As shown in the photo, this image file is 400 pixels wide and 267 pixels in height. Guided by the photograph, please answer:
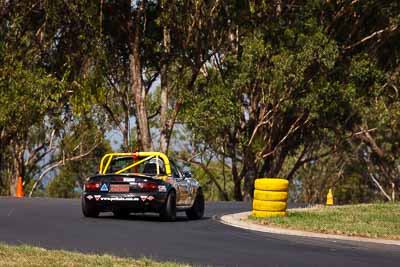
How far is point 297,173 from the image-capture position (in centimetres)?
6656

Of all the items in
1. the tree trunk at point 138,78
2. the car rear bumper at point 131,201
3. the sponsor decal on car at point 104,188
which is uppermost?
the tree trunk at point 138,78

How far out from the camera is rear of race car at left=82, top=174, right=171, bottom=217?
18.9 metres

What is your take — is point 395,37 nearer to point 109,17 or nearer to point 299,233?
point 109,17

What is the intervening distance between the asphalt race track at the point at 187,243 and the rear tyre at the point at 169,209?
7.5 inches

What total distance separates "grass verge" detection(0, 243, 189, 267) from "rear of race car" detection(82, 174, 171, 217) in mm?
6996

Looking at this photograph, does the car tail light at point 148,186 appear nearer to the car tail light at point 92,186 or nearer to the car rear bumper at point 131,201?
the car rear bumper at point 131,201

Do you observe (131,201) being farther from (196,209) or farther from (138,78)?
(138,78)

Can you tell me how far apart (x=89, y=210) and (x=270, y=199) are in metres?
3.79

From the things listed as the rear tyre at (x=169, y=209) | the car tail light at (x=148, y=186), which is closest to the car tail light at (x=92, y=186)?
the car tail light at (x=148, y=186)

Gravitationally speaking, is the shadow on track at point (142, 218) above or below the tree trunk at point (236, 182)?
below

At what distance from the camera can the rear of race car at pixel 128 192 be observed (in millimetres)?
18859

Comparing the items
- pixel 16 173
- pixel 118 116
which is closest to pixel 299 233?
pixel 118 116

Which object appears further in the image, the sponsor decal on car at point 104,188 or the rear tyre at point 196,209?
the rear tyre at point 196,209

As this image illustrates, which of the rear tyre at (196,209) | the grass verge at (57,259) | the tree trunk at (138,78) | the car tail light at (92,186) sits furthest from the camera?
the tree trunk at (138,78)
